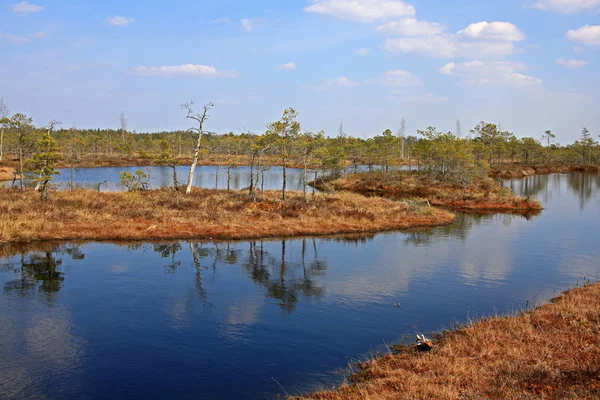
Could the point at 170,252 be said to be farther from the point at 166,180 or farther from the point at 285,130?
the point at 166,180

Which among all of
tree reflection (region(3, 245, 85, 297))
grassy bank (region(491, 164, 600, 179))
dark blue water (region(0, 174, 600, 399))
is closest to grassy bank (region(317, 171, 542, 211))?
dark blue water (region(0, 174, 600, 399))

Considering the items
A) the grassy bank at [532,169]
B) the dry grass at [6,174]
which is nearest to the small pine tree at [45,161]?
the dry grass at [6,174]

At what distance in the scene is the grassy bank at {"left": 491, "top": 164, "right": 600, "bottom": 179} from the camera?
378 ft

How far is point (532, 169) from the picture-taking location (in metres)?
132

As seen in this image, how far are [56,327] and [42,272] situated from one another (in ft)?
29.3

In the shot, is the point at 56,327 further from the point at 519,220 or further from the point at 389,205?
the point at 519,220

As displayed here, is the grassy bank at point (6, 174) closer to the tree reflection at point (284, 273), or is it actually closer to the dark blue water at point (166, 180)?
the dark blue water at point (166, 180)

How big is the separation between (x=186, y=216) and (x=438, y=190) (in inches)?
1821

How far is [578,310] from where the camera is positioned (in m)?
17.8

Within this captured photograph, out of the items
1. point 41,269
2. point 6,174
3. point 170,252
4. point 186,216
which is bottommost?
point 41,269

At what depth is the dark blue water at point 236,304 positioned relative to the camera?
1426 centimetres

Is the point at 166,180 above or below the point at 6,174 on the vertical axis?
below

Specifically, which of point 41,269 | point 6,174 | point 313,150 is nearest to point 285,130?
point 313,150

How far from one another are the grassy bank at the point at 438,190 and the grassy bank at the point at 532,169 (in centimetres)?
3758
